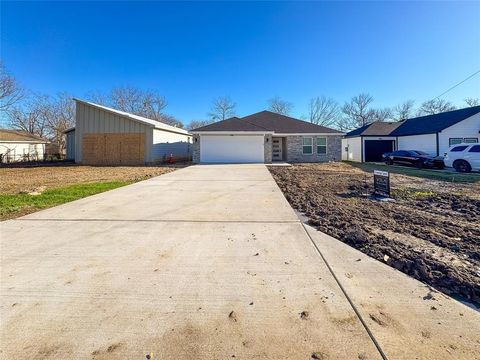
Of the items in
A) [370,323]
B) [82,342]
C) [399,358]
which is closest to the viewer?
[399,358]

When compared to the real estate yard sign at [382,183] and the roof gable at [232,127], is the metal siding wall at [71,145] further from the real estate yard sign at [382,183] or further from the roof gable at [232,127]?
the real estate yard sign at [382,183]

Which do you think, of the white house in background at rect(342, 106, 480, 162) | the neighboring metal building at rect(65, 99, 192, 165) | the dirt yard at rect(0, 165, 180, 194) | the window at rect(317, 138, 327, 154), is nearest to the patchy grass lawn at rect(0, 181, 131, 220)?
the dirt yard at rect(0, 165, 180, 194)

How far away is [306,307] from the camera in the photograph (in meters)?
2.41

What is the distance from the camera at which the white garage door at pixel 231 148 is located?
21.5 metres

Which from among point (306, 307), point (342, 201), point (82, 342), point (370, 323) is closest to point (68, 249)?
point (82, 342)

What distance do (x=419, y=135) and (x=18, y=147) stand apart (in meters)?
42.4

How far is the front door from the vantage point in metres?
23.9

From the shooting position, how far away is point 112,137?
69.5 ft

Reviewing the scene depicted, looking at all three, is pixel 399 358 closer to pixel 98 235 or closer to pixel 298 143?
pixel 98 235

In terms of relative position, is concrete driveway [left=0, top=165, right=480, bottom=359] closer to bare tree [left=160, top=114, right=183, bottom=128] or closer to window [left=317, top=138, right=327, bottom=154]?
window [left=317, top=138, right=327, bottom=154]

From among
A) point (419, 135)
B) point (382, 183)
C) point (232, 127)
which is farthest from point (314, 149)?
point (382, 183)

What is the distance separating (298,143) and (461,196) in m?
15.6

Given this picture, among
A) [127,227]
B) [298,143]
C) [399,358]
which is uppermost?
[298,143]

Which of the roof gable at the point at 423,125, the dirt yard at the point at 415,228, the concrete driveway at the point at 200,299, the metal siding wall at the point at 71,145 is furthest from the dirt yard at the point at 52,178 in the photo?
the roof gable at the point at 423,125
